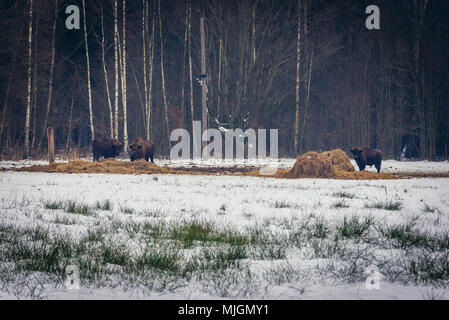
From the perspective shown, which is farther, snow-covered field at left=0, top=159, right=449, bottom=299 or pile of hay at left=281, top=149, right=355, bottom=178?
pile of hay at left=281, top=149, right=355, bottom=178

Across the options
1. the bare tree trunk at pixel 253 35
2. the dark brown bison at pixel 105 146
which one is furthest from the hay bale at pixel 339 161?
the bare tree trunk at pixel 253 35

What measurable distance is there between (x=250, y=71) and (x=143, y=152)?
979cm

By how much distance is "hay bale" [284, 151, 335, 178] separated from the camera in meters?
14.5

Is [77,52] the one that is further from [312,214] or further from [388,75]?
[312,214]

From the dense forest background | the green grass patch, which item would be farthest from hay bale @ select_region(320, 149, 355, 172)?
the dense forest background

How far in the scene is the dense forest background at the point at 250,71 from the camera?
2355cm

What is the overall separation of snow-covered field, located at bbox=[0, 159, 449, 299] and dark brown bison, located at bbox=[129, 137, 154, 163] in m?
9.27

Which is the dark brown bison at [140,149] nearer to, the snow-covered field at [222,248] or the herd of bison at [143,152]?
the herd of bison at [143,152]

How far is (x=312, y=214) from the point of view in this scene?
272 inches

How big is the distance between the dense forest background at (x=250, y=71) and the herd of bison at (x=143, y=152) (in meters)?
3.58

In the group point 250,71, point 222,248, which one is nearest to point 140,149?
point 250,71

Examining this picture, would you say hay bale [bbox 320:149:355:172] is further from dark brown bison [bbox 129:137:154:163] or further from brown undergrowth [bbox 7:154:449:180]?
dark brown bison [bbox 129:137:154:163]

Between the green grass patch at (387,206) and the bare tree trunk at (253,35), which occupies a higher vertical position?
the bare tree trunk at (253,35)
